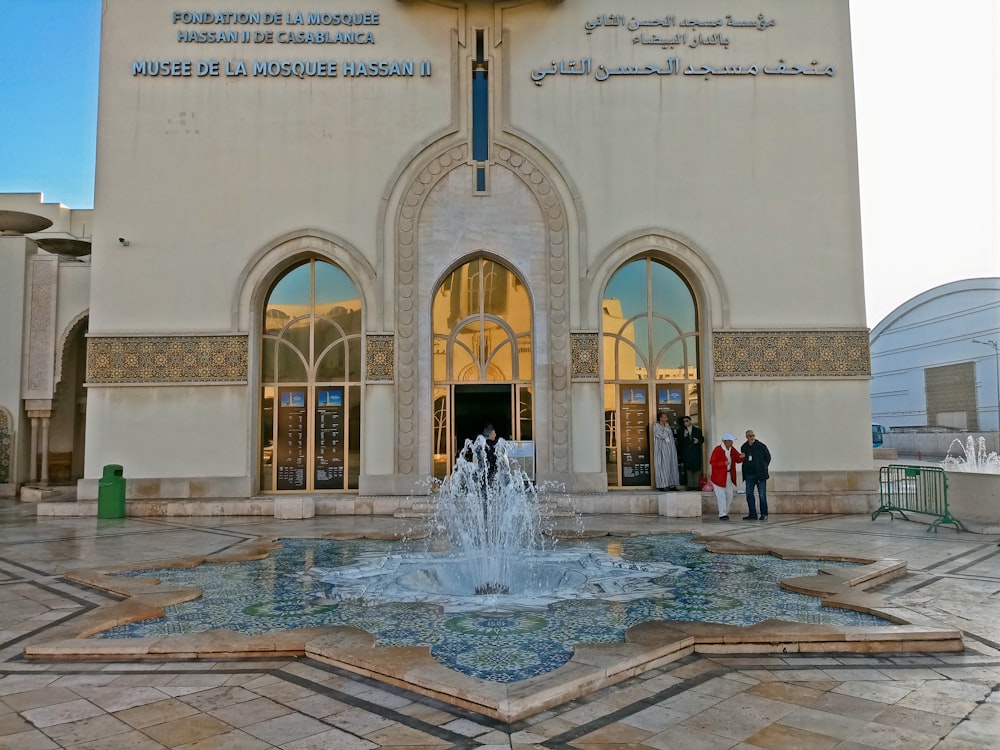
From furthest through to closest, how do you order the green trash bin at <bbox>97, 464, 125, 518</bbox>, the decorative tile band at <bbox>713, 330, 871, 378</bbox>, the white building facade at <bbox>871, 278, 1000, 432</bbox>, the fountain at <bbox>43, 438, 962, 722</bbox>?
1. the white building facade at <bbox>871, 278, 1000, 432</bbox>
2. the decorative tile band at <bbox>713, 330, 871, 378</bbox>
3. the green trash bin at <bbox>97, 464, 125, 518</bbox>
4. the fountain at <bbox>43, 438, 962, 722</bbox>

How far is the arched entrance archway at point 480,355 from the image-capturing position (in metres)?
12.6

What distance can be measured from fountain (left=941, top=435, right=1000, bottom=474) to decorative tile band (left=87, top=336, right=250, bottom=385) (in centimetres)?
1490

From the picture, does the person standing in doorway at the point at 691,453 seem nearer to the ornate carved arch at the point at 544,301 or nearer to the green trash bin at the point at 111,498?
the ornate carved arch at the point at 544,301

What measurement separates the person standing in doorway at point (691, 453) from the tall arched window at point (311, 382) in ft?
18.5

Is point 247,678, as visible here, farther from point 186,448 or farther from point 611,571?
point 186,448

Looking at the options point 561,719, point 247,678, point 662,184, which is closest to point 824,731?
point 561,719

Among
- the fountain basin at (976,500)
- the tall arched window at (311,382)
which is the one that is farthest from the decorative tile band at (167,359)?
the fountain basin at (976,500)

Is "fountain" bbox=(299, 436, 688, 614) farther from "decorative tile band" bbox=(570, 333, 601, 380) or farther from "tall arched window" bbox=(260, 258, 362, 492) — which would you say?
"tall arched window" bbox=(260, 258, 362, 492)

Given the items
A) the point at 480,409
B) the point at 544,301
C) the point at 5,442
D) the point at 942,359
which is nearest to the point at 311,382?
the point at 480,409

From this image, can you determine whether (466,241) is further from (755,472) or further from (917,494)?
(917,494)

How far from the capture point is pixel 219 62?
12.9m

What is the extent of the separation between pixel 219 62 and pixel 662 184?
26.4 feet

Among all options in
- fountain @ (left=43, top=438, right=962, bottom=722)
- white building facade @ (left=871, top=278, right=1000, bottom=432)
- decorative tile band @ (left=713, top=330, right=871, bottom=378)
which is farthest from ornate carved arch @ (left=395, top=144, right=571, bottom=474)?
white building facade @ (left=871, top=278, right=1000, bottom=432)

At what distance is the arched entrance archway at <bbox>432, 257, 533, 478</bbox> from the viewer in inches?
498
